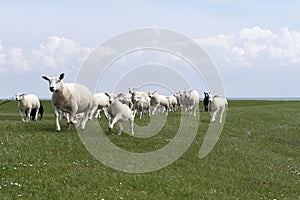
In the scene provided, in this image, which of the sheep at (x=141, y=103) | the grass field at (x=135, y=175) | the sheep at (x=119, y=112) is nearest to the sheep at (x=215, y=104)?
the sheep at (x=141, y=103)

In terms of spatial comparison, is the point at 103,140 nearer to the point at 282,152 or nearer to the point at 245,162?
the point at 245,162

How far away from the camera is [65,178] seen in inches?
536

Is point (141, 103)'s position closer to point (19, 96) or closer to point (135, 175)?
point (19, 96)

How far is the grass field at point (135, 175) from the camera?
13.0 metres

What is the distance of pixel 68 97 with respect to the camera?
2252cm

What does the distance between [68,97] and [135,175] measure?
854 centimetres

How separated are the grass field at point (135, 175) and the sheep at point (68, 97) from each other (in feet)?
3.39

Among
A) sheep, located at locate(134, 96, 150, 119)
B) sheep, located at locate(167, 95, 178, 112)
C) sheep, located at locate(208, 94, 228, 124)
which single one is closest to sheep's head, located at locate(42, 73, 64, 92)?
sheep, located at locate(134, 96, 150, 119)

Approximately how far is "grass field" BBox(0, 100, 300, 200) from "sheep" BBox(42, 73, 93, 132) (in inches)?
40.6

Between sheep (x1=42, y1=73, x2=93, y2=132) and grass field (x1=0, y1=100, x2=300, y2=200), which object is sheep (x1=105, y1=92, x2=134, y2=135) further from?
sheep (x1=42, y1=73, x2=93, y2=132)

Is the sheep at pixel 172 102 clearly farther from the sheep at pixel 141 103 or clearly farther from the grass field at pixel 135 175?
the grass field at pixel 135 175

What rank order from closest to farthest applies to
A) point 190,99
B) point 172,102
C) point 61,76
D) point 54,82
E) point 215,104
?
1. point 54,82
2. point 61,76
3. point 215,104
4. point 190,99
5. point 172,102

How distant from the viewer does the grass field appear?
510 inches

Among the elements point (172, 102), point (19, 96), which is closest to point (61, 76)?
point (19, 96)
